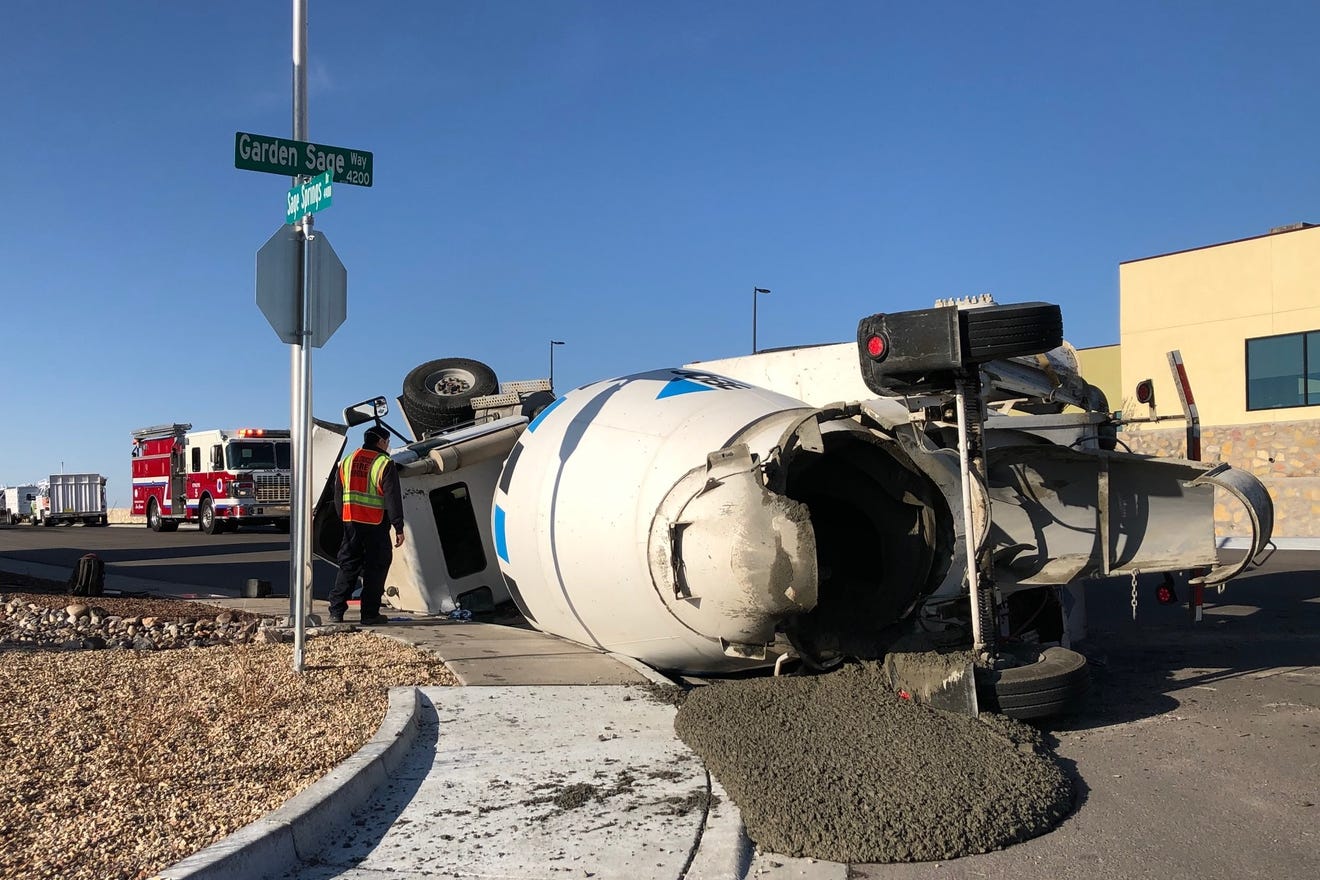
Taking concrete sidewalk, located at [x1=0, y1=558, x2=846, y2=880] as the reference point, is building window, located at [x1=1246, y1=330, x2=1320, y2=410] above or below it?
above

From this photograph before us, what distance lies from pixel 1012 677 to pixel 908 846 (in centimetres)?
182

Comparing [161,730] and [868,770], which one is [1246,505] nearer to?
[868,770]

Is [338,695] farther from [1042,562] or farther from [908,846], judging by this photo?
[1042,562]

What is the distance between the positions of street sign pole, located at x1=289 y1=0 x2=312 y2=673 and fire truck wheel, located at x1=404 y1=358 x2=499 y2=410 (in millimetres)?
3150

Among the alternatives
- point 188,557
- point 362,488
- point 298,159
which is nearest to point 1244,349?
point 362,488

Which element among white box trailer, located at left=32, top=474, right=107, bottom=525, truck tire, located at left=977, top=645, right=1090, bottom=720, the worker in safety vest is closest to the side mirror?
the worker in safety vest

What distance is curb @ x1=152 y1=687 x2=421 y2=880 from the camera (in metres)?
3.39

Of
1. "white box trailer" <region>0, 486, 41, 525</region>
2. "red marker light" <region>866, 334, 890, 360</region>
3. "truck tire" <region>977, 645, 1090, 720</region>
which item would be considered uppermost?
"red marker light" <region>866, 334, 890, 360</region>

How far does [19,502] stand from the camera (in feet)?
162

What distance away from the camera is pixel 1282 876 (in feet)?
12.3

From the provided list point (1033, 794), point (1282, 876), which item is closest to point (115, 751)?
point (1033, 794)

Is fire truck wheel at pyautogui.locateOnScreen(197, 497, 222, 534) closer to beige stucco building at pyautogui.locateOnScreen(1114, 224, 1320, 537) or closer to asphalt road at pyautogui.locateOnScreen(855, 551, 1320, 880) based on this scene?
beige stucco building at pyautogui.locateOnScreen(1114, 224, 1320, 537)

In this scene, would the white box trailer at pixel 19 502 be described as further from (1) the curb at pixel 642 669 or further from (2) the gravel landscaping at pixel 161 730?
(1) the curb at pixel 642 669

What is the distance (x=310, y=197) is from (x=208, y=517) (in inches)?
990
